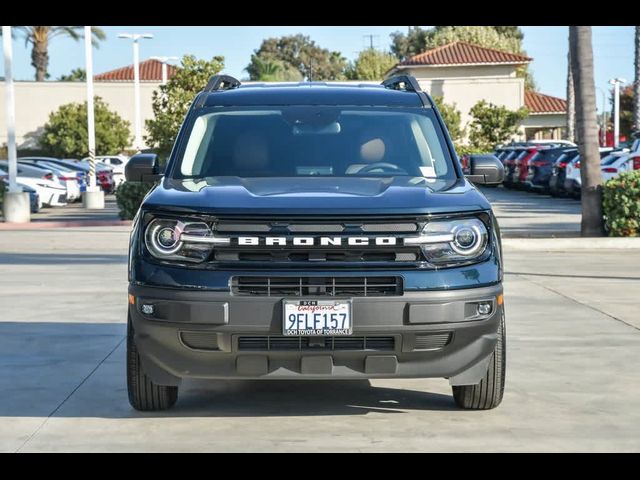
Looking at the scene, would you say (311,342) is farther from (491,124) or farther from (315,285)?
(491,124)

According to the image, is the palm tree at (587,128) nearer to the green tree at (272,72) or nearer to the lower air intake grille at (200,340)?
the lower air intake grille at (200,340)

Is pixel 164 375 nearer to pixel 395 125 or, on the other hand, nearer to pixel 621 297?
pixel 395 125

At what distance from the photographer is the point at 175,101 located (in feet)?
103

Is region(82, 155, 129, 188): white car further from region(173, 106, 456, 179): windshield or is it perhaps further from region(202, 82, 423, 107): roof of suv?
region(173, 106, 456, 179): windshield

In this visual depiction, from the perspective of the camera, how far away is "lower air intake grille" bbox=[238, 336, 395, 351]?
6.91m

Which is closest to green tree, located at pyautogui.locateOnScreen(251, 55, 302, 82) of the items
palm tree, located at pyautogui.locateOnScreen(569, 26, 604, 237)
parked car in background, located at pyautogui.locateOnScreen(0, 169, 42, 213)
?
parked car in background, located at pyautogui.locateOnScreen(0, 169, 42, 213)

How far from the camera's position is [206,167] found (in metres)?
8.29

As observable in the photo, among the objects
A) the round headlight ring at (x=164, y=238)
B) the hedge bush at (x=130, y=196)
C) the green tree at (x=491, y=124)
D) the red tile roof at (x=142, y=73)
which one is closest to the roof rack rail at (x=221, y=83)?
the round headlight ring at (x=164, y=238)

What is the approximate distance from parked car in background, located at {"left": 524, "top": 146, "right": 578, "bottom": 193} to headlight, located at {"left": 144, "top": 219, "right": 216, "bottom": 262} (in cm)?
3421

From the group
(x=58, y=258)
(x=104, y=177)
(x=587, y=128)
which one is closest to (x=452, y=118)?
(x=104, y=177)

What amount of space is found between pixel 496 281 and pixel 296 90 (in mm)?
2350

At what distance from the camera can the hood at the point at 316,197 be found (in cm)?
695

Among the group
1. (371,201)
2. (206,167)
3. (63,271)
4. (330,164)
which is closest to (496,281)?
(371,201)
